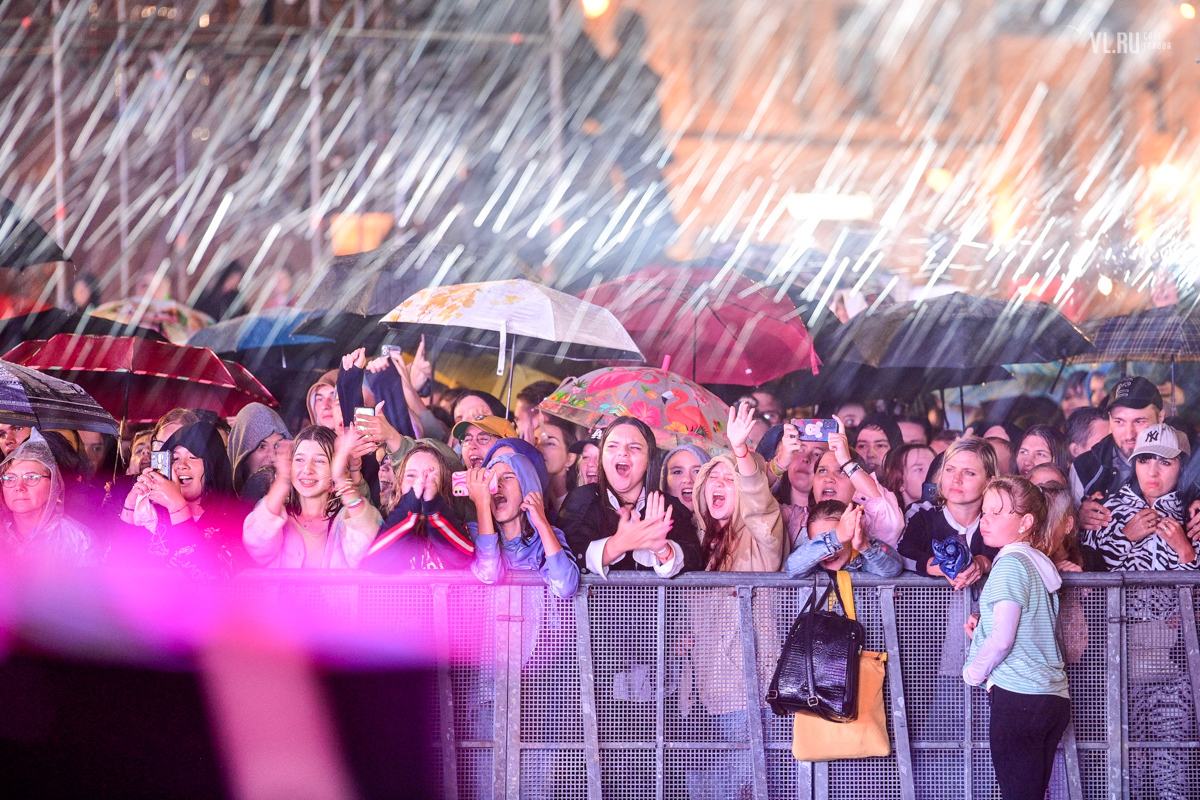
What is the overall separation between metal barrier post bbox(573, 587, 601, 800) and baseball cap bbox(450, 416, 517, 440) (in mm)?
1072

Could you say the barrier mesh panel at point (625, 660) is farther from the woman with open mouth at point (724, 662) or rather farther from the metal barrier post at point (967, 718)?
the metal barrier post at point (967, 718)

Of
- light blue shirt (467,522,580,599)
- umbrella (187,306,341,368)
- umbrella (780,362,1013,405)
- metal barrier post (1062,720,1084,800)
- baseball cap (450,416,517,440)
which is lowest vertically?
metal barrier post (1062,720,1084,800)

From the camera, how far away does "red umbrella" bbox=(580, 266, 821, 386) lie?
619 cm

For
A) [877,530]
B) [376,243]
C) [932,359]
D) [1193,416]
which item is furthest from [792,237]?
[877,530]

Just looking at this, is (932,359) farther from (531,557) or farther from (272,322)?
(272,322)

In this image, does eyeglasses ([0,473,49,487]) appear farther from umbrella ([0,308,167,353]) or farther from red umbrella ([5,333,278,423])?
umbrella ([0,308,167,353])

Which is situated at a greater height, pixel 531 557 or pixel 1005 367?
pixel 1005 367

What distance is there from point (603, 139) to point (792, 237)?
4277mm

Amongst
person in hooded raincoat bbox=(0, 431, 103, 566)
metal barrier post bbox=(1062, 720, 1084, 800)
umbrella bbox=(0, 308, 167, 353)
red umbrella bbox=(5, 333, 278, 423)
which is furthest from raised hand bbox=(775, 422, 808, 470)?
umbrella bbox=(0, 308, 167, 353)

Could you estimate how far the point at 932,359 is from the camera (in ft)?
20.1

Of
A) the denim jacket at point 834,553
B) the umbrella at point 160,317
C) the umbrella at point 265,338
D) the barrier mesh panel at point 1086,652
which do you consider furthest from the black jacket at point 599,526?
the umbrella at point 160,317

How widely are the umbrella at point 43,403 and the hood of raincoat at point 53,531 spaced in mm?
129

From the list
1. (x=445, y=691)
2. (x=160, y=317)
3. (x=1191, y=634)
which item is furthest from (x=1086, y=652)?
(x=160, y=317)

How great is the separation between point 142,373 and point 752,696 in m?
3.35
